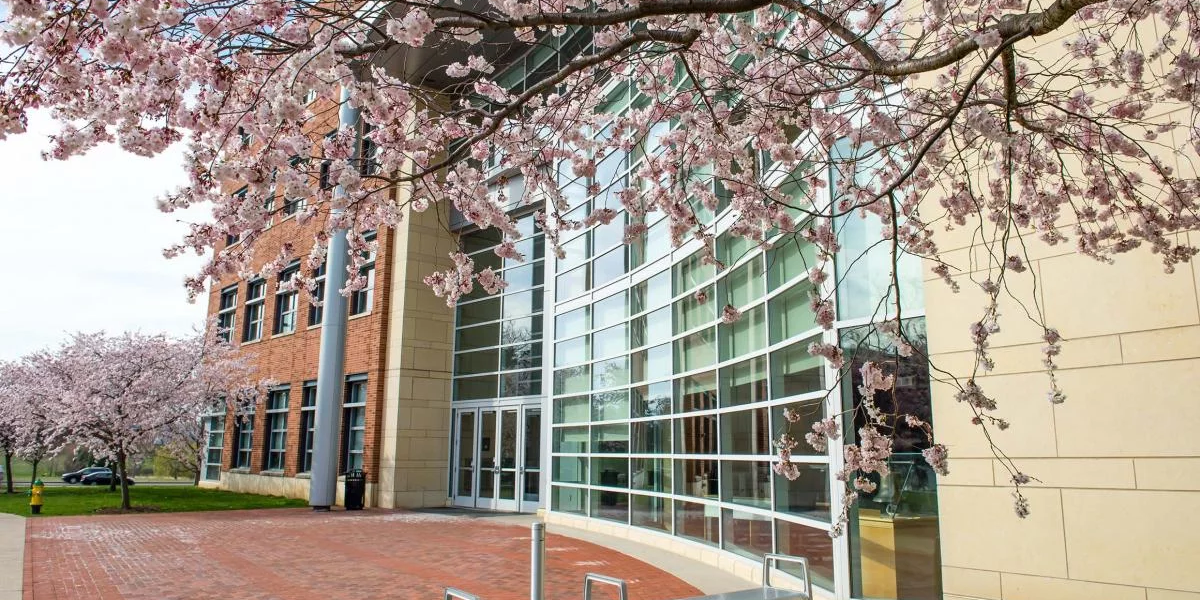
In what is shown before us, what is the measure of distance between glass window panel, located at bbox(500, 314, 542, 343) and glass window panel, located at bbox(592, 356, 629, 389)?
195 inches

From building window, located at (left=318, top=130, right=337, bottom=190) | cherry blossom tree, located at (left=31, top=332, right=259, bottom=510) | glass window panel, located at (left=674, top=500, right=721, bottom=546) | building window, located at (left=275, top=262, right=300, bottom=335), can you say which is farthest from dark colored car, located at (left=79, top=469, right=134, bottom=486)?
building window, located at (left=318, top=130, right=337, bottom=190)

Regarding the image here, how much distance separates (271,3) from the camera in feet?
12.9

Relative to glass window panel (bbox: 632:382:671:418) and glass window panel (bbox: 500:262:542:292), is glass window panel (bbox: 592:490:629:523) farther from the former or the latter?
glass window panel (bbox: 500:262:542:292)

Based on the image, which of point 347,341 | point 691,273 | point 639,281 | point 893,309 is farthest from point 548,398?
point 893,309

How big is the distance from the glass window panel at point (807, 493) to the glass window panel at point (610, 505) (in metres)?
4.68

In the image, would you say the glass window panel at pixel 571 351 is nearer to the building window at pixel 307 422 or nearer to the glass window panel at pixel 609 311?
the glass window panel at pixel 609 311

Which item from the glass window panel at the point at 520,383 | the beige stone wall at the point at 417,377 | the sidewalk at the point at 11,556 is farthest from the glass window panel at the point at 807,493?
the beige stone wall at the point at 417,377

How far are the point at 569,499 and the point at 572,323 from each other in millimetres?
3141

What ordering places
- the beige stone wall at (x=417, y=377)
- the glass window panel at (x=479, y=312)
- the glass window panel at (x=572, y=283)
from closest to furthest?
the glass window panel at (x=572, y=283) → the beige stone wall at (x=417, y=377) → the glass window panel at (x=479, y=312)

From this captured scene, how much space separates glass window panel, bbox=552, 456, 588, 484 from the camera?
46.2 feet

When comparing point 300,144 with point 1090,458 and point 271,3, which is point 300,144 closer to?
point 271,3

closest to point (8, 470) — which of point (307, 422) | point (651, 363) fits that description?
point (307, 422)

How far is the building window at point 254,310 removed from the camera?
2628 centimetres

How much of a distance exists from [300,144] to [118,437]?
17043 millimetres
